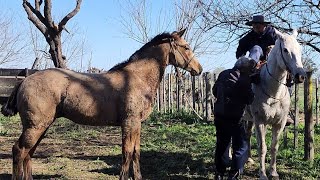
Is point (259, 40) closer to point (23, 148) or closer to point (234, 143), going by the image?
point (234, 143)

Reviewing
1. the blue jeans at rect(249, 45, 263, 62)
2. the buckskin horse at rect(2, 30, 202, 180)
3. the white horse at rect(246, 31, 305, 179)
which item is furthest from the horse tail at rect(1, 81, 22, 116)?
the blue jeans at rect(249, 45, 263, 62)

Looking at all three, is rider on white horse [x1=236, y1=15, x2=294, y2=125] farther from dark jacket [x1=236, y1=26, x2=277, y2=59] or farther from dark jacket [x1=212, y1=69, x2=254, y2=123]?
dark jacket [x1=212, y1=69, x2=254, y2=123]

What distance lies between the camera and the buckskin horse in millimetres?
5340

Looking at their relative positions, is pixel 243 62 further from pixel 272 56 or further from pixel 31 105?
pixel 31 105

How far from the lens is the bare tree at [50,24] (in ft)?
47.2

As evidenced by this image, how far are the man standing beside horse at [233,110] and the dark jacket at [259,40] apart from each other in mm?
1240

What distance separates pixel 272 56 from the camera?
6.07 meters

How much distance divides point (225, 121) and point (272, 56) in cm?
123

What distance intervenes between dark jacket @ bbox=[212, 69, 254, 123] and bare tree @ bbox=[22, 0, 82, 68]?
32.1 ft

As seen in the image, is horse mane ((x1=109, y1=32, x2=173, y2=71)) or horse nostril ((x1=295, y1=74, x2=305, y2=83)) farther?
horse mane ((x1=109, y1=32, x2=173, y2=71))

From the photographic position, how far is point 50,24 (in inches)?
565

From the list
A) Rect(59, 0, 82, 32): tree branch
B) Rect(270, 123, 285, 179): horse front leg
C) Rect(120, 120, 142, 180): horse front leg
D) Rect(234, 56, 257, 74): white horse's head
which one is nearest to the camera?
Rect(120, 120, 142, 180): horse front leg

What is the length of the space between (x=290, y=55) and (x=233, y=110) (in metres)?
1.07

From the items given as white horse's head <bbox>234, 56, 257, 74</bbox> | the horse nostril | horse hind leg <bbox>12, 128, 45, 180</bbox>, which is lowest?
horse hind leg <bbox>12, 128, 45, 180</bbox>
